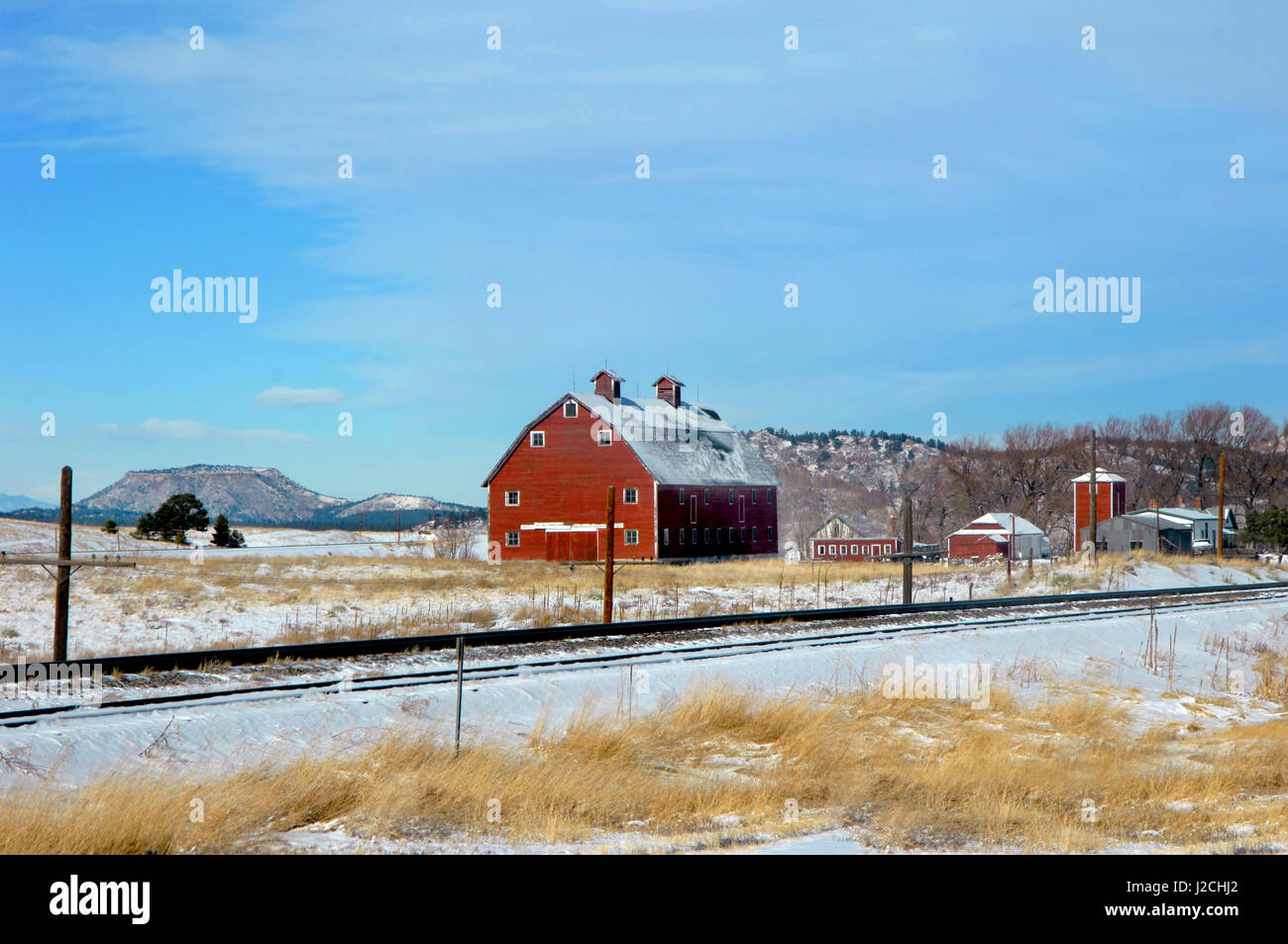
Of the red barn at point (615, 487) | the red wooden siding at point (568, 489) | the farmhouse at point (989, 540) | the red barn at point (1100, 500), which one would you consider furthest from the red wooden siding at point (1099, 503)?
the red wooden siding at point (568, 489)

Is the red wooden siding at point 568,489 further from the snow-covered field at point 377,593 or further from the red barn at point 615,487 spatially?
the snow-covered field at point 377,593

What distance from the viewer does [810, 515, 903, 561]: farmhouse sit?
90.8 m

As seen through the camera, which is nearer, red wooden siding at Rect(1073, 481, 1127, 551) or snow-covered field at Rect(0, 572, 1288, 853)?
snow-covered field at Rect(0, 572, 1288, 853)

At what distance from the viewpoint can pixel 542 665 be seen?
17.7m

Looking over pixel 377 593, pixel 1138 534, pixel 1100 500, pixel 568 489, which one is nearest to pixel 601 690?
pixel 377 593

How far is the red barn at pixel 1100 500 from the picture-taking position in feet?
275

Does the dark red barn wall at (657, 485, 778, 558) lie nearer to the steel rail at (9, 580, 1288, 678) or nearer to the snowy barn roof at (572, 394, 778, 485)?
the snowy barn roof at (572, 394, 778, 485)

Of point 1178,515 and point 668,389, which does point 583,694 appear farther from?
point 1178,515

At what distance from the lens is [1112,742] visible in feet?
44.4

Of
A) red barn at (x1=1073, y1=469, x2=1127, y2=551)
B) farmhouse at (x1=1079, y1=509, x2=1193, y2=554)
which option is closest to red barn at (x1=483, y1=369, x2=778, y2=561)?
red barn at (x1=1073, y1=469, x2=1127, y2=551)

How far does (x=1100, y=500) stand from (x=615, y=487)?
47.3m

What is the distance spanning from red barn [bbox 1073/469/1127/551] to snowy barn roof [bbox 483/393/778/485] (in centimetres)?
3002
